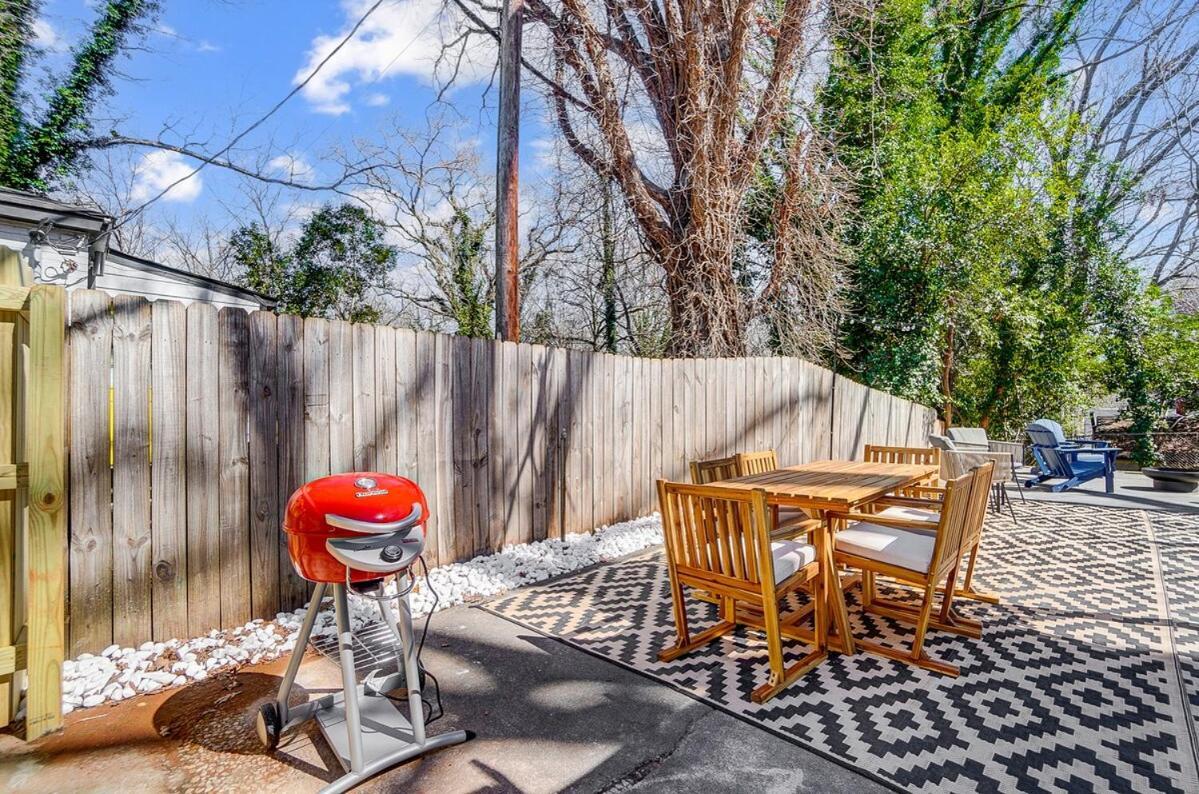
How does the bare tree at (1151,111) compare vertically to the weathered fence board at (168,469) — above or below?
above

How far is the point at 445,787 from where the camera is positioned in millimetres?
1796

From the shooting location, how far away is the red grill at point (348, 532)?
174 centimetres

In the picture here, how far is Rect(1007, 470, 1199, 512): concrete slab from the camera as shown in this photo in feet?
→ 21.5

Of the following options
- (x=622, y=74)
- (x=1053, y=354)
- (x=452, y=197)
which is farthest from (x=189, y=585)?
(x=1053, y=354)

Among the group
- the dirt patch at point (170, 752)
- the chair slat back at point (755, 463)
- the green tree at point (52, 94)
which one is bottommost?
the dirt patch at point (170, 752)

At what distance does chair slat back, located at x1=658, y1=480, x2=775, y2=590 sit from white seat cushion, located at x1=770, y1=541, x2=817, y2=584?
11cm

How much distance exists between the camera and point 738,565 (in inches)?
96.5

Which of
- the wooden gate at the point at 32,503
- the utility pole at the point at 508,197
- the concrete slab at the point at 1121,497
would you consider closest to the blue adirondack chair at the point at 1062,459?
the concrete slab at the point at 1121,497

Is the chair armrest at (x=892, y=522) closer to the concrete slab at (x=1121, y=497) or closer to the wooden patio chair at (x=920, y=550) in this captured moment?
the wooden patio chair at (x=920, y=550)

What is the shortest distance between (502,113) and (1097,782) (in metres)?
5.59

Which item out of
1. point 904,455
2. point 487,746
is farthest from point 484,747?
point 904,455

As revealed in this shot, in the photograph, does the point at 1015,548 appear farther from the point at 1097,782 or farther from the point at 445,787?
the point at 445,787

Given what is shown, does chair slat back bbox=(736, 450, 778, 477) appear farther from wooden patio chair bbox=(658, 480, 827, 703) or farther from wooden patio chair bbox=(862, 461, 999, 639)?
wooden patio chair bbox=(658, 480, 827, 703)

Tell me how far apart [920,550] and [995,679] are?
0.56 meters
